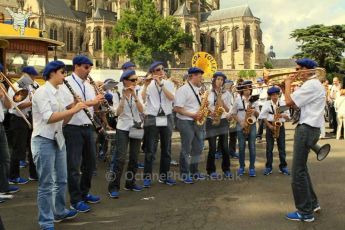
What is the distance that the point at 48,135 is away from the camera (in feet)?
15.5

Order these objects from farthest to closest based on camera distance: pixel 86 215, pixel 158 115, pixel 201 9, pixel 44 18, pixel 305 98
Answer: pixel 201 9 → pixel 44 18 → pixel 158 115 → pixel 86 215 → pixel 305 98

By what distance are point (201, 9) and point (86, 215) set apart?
3133 inches

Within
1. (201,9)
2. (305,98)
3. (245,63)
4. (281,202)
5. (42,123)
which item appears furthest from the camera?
(201,9)

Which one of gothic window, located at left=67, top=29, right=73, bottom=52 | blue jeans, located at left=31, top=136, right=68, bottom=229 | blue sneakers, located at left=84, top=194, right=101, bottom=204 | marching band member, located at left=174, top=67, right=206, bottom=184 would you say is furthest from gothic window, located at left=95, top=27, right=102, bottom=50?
blue jeans, located at left=31, top=136, right=68, bottom=229

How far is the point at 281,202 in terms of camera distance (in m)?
6.23

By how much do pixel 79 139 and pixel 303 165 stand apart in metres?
2.97

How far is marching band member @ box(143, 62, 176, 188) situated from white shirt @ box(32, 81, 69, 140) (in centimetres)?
250

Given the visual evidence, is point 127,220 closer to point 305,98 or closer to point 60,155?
point 60,155

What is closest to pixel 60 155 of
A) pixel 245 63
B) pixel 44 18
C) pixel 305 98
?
pixel 305 98

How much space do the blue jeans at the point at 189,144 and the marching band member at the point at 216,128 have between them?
0.30 m

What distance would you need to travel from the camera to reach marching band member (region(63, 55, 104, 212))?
5.61m

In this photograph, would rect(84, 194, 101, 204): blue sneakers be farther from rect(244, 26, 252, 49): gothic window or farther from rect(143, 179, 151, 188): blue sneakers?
rect(244, 26, 252, 49): gothic window

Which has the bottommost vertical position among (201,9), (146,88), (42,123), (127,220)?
(127,220)

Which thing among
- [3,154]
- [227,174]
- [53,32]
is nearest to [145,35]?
[53,32]
